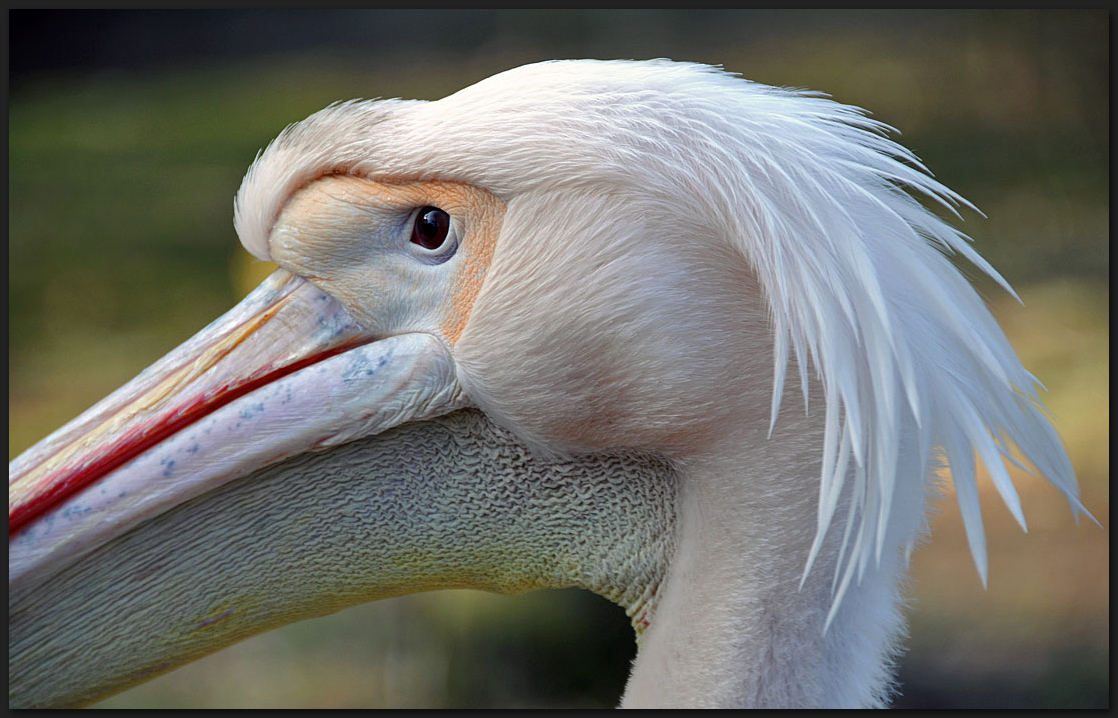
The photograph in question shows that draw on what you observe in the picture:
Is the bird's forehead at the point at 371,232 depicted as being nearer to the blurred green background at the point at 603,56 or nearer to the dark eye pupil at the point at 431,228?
the dark eye pupil at the point at 431,228

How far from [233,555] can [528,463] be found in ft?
1.00

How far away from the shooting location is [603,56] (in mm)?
2768

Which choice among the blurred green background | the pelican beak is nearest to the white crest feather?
the pelican beak

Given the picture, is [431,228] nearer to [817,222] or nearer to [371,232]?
[371,232]

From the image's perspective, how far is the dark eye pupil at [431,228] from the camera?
914mm

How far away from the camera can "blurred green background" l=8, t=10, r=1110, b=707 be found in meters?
2.29

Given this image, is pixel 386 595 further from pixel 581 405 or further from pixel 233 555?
pixel 581 405

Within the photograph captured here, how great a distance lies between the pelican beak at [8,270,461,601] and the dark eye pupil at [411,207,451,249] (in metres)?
0.09

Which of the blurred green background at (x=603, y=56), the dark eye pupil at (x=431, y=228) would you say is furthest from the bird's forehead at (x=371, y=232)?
the blurred green background at (x=603, y=56)

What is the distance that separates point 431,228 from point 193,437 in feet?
0.97

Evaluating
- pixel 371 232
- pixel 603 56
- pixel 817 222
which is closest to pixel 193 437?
pixel 371 232

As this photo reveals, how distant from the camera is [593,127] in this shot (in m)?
0.86

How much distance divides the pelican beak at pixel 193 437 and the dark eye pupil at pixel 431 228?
0.09m

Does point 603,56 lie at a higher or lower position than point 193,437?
higher
